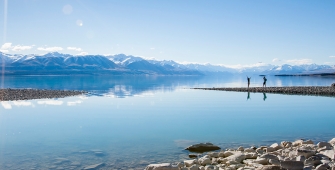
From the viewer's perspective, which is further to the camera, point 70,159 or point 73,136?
point 73,136

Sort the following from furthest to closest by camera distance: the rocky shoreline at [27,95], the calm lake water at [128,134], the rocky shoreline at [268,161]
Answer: the rocky shoreline at [27,95]
the calm lake water at [128,134]
the rocky shoreline at [268,161]

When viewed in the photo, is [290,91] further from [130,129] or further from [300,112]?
[130,129]

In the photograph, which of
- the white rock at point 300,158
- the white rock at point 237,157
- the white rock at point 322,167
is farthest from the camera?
the white rock at point 237,157

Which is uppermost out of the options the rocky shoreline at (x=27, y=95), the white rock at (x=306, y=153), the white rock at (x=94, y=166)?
the rocky shoreline at (x=27, y=95)

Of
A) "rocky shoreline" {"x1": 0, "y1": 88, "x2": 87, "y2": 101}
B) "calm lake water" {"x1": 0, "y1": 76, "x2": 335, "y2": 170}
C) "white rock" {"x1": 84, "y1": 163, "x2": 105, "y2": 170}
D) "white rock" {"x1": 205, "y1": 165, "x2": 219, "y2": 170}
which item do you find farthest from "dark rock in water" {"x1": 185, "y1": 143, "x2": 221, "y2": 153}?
"rocky shoreline" {"x1": 0, "y1": 88, "x2": 87, "y2": 101}

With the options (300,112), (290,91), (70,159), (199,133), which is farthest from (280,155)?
(290,91)

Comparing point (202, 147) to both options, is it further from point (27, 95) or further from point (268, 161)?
point (27, 95)

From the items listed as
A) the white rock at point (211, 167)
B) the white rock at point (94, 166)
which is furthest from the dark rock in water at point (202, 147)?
the white rock at point (94, 166)

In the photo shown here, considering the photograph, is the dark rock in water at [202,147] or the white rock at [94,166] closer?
the white rock at [94,166]

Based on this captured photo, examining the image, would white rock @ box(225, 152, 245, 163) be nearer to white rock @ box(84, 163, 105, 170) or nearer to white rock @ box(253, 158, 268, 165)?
white rock @ box(253, 158, 268, 165)

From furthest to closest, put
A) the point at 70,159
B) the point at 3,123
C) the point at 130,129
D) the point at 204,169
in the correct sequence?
the point at 3,123, the point at 130,129, the point at 70,159, the point at 204,169

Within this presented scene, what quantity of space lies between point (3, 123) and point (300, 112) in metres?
24.8

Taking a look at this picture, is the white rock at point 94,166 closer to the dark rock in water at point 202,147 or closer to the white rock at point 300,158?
the dark rock in water at point 202,147

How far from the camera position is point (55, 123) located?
77.3ft
